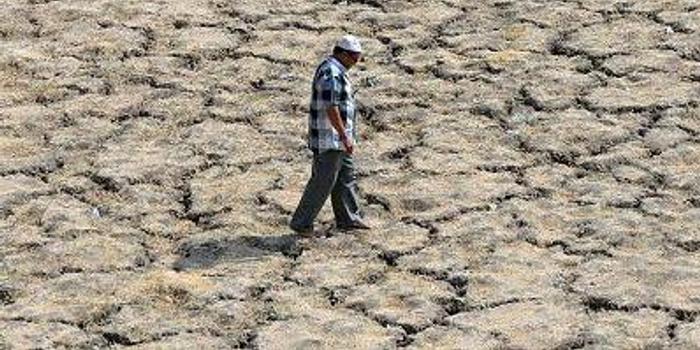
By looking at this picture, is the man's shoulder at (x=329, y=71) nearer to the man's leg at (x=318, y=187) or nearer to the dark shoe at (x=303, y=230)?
the man's leg at (x=318, y=187)

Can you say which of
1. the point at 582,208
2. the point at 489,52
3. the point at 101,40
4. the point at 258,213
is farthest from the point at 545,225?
the point at 101,40

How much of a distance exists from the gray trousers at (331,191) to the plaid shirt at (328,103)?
0.05 metres

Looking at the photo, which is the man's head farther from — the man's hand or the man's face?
the man's hand

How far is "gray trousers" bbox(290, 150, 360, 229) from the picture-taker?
7.04 metres

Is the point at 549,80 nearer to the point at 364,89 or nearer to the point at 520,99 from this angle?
the point at 520,99

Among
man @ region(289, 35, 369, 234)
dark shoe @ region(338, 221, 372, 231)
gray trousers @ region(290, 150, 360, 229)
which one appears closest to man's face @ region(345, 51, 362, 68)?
man @ region(289, 35, 369, 234)

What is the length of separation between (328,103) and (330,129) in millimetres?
108

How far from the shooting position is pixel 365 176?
311 inches

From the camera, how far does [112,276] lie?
22.5ft

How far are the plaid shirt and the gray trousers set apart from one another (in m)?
0.05

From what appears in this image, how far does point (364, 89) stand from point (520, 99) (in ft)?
2.52

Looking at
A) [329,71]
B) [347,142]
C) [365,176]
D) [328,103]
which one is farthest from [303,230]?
[365,176]

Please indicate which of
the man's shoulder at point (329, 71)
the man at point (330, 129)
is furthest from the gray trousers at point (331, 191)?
the man's shoulder at point (329, 71)

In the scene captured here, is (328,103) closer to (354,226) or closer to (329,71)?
(329,71)
